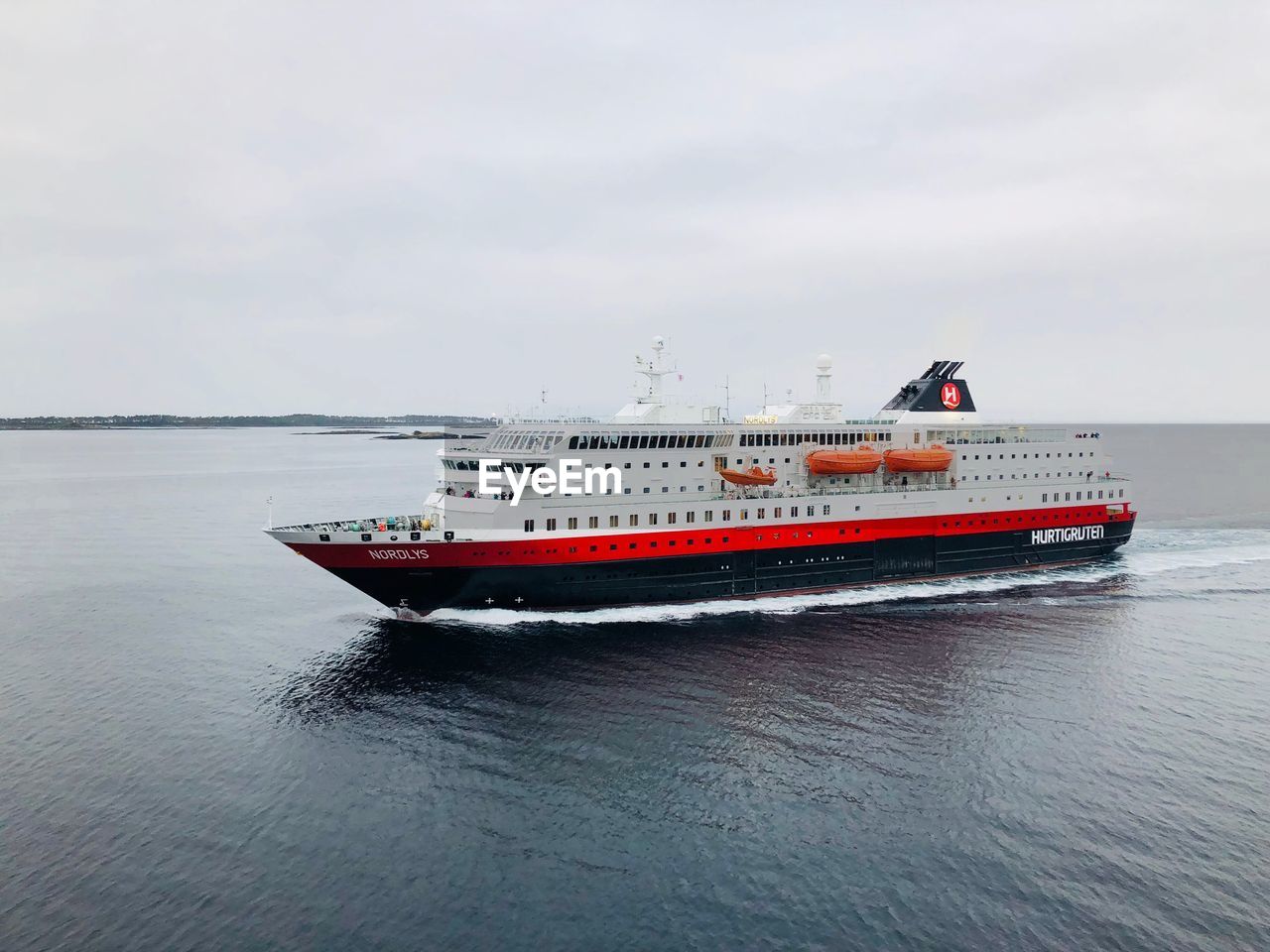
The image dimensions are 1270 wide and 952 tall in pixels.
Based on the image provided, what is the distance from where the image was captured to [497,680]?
25875 millimetres

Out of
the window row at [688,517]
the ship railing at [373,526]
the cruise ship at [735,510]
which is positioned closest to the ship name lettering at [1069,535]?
the cruise ship at [735,510]

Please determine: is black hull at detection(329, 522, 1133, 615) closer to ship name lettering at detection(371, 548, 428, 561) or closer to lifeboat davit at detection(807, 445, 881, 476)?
ship name lettering at detection(371, 548, 428, 561)

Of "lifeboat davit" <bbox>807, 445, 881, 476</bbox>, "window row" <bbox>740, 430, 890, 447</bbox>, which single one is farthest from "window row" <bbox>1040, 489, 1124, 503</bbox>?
"lifeboat davit" <bbox>807, 445, 881, 476</bbox>

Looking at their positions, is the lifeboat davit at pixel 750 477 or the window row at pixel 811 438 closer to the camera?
the lifeboat davit at pixel 750 477

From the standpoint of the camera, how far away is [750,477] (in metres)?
36.8

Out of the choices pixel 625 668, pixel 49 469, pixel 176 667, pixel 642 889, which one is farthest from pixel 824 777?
pixel 49 469

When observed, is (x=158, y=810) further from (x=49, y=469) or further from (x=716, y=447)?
(x=49, y=469)

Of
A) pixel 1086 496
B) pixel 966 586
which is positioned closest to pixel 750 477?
pixel 966 586

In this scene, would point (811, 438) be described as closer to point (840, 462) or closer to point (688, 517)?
point (840, 462)

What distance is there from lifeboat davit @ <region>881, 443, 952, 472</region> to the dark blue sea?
7.61 m

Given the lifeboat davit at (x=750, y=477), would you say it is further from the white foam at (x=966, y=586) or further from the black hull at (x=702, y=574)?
the white foam at (x=966, y=586)

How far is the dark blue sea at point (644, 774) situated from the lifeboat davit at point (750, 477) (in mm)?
6165

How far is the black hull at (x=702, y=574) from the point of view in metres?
32.4

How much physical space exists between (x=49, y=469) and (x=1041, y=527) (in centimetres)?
15536
